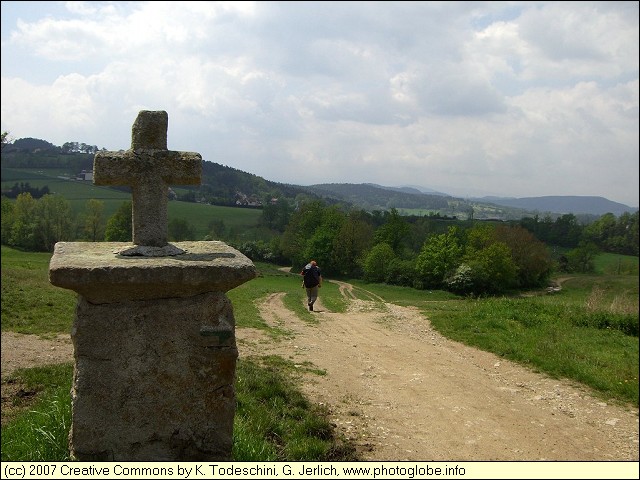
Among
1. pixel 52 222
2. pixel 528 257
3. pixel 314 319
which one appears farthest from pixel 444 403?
pixel 52 222

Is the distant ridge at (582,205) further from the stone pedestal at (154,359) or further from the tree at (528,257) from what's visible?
the stone pedestal at (154,359)

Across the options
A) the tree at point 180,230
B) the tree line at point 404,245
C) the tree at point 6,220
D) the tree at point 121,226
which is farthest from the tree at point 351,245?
the tree at point 6,220

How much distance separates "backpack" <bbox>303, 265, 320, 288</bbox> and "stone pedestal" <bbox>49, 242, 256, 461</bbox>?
9.02 m

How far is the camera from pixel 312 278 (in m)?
13.1

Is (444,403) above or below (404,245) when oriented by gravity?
below

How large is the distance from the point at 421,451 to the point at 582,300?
8386 millimetres

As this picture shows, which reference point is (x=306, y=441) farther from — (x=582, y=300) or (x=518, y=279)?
(x=518, y=279)

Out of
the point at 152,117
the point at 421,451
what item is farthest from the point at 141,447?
the point at 421,451

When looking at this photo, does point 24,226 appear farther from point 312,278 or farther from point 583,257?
point 583,257

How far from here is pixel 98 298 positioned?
3611 mm

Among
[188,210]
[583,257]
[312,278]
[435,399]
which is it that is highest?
[188,210]

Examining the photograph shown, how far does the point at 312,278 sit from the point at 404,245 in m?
3.55

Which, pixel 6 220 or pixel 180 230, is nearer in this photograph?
pixel 180 230

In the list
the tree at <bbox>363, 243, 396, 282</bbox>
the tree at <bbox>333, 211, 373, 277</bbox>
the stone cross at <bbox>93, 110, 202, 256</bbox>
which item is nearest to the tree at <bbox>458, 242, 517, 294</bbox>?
the tree at <bbox>363, 243, 396, 282</bbox>
